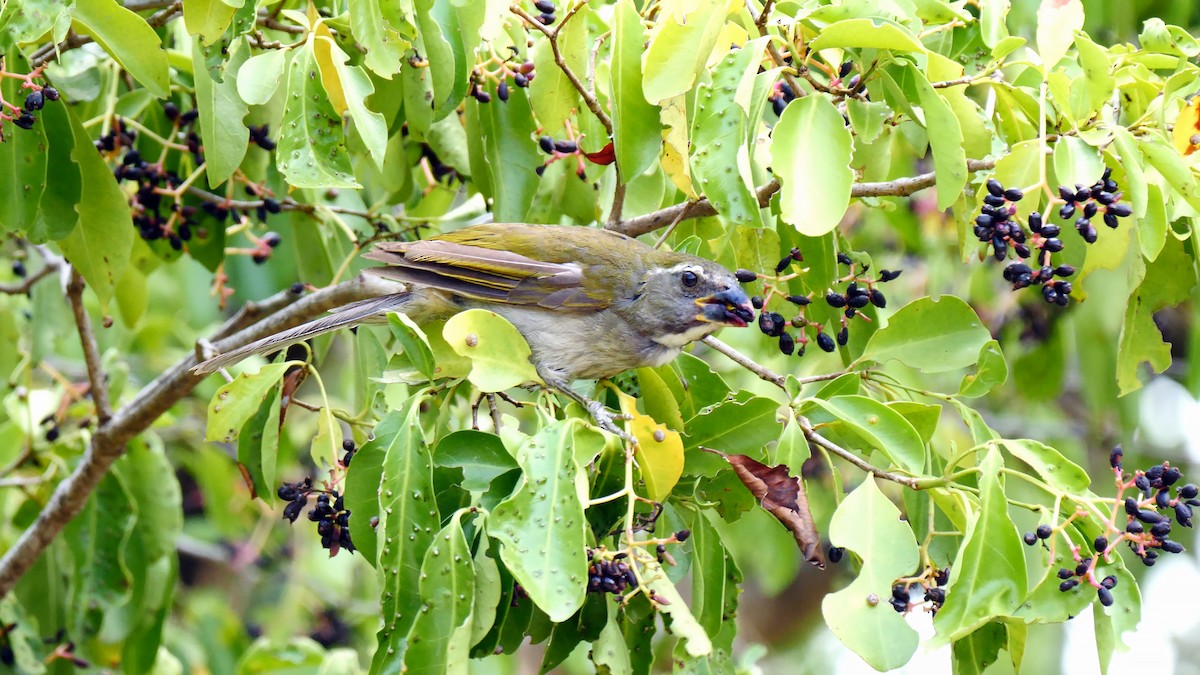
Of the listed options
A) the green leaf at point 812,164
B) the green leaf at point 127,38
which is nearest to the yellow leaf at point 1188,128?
the green leaf at point 812,164

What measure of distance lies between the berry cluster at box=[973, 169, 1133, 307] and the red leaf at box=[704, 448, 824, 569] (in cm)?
69

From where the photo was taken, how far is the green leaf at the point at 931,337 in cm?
312

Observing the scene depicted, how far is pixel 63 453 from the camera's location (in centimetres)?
455

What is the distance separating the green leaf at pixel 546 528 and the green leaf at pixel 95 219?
157cm

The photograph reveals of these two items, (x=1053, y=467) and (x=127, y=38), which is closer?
(x=1053, y=467)

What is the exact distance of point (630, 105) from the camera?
9.54ft

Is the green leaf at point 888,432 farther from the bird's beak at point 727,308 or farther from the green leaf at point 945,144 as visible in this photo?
the bird's beak at point 727,308

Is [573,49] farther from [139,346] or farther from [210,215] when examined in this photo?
[139,346]

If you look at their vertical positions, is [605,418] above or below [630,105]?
below

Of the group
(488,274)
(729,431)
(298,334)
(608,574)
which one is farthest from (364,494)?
(488,274)

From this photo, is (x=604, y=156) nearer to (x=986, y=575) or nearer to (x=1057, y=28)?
(x=1057, y=28)

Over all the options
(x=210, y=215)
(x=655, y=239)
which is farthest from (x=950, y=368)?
(x=210, y=215)

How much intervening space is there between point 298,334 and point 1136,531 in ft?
7.42

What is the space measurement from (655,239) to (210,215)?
149cm
